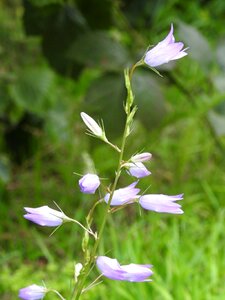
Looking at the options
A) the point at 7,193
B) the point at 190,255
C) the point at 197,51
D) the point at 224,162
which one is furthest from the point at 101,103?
the point at 224,162

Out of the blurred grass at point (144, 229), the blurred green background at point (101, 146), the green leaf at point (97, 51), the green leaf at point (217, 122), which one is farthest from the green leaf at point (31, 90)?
the green leaf at point (217, 122)

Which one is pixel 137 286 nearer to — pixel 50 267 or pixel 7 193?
pixel 50 267

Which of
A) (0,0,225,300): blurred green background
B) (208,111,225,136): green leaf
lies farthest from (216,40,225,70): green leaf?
(208,111,225,136): green leaf

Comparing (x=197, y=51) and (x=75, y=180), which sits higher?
(x=197, y=51)

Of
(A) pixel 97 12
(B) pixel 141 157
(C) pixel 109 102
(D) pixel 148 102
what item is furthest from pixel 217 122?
(B) pixel 141 157

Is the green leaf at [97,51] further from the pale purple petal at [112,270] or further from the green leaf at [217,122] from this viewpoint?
the pale purple petal at [112,270]

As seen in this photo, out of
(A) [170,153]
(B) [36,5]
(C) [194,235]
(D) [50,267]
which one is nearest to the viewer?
(D) [50,267]

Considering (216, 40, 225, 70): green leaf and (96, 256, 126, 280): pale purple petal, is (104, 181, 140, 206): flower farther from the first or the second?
(216, 40, 225, 70): green leaf
